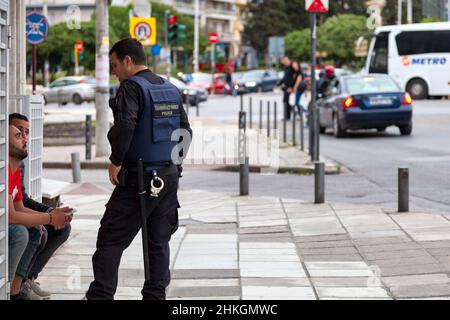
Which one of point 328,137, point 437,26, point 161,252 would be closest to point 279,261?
point 161,252

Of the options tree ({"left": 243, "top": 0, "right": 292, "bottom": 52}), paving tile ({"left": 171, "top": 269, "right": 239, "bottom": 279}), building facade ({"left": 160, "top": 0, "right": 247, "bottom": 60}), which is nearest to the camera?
paving tile ({"left": 171, "top": 269, "right": 239, "bottom": 279})

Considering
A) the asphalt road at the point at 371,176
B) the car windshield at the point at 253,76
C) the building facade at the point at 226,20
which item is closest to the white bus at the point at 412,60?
the asphalt road at the point at 371,176

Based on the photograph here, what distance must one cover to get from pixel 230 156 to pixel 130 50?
13.5m

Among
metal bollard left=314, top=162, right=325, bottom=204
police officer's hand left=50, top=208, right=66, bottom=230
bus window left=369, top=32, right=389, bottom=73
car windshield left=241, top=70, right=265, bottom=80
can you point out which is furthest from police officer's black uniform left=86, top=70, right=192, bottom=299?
car windshield left=241, top=70, right=265, bottom=80

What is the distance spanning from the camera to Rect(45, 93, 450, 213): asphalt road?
14.9 metres

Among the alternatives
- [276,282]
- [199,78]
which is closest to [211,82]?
[199,78]

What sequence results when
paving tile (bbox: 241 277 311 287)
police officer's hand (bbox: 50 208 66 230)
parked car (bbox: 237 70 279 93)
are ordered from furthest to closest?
parked car (bbox: 237 70 279 93) < paving tile (bbox: 241 277 311 287) < police officer's hand (bbox: 50 208 66 230)

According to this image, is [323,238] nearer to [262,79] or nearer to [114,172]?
[114,172]

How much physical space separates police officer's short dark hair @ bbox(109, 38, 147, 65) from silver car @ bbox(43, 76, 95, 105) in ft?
160

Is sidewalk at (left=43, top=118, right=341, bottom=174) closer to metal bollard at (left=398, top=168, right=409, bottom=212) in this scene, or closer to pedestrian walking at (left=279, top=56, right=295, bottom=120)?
pedestrian walking at (left=279, top=56, right=295, bottom=120)

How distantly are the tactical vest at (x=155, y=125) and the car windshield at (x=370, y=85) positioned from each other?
19.9 m

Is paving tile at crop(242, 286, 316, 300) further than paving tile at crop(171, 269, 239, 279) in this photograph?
No

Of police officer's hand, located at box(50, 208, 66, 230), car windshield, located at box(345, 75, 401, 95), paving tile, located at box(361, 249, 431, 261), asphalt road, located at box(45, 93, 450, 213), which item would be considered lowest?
paving tile, located at box(361, 249, 431, 261)

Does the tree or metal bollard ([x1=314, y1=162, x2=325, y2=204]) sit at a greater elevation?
the tree
